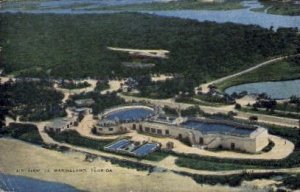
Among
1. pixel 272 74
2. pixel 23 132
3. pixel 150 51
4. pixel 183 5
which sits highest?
pixel 183 5

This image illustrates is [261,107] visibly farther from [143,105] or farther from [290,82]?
[143,105]

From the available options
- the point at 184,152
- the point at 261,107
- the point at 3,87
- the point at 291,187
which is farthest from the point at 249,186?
the point at 3,87

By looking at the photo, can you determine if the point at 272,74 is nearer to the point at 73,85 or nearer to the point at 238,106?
the point at 238,106

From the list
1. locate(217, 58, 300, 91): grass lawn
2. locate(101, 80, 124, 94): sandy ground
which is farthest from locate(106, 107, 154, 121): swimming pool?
locate(217, 58, 300, 91): grass lawn

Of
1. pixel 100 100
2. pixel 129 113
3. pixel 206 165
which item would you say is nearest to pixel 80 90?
pixel 100 100

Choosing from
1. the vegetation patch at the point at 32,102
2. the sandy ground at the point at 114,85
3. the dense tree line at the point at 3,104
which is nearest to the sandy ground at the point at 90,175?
the dense tree line at the point at 3,104

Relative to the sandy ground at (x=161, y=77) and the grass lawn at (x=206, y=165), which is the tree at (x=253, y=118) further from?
the sandy ground at (x=161, y=77)
